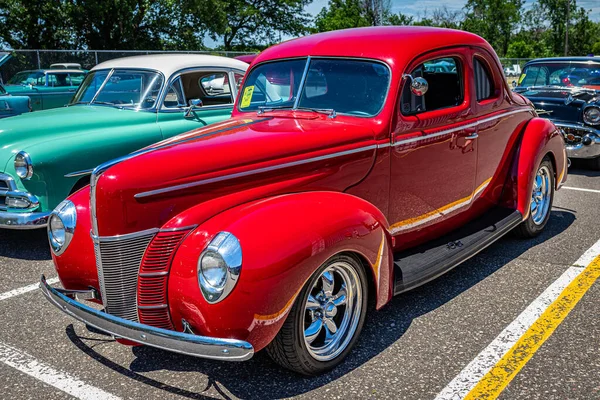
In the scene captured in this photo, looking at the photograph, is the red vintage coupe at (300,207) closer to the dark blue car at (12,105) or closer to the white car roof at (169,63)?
the white car roof at (169,63)

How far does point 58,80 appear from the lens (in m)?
15.1

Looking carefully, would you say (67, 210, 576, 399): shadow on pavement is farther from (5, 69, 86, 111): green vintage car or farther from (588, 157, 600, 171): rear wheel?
(5, 69, 86, 111): green vintage car

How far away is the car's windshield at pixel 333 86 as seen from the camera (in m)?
3.88

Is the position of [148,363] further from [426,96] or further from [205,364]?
[426,96]

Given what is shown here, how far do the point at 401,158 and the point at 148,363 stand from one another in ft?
6.69

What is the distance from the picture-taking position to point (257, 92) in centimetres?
455

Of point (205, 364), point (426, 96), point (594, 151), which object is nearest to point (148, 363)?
point (205, 364)

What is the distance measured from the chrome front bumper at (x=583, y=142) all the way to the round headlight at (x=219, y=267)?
7.31 meters

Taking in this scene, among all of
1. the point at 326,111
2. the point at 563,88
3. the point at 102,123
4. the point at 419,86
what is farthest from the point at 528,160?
the point at 563,88

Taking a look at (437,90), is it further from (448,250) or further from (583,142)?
(583,142)

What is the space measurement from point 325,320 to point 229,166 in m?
1.00

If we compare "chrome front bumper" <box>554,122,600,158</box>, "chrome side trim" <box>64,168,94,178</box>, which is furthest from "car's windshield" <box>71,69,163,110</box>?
"chrome front bumper" <box>554,122,600,158</box>

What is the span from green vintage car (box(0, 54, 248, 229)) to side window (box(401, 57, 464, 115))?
284 centimetres

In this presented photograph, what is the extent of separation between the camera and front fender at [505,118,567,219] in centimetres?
495
